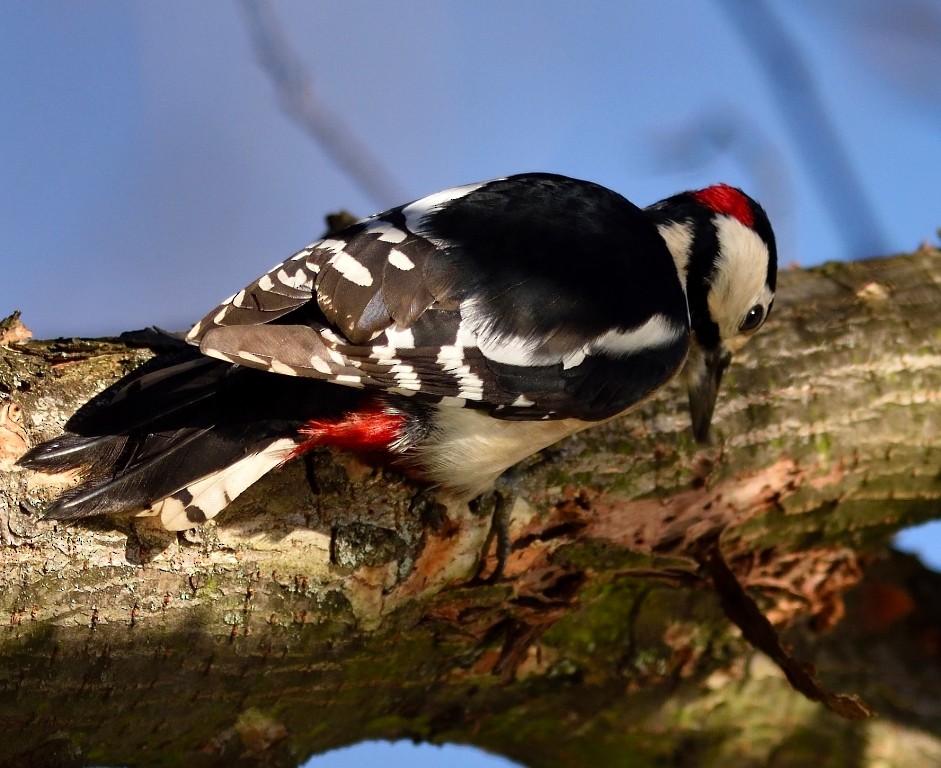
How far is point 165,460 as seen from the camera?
1670 mm

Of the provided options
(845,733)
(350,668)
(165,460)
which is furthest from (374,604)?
(845,733)

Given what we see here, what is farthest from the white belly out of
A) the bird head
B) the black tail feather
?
the bird head

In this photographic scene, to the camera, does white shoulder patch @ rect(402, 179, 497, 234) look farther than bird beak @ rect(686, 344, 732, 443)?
No

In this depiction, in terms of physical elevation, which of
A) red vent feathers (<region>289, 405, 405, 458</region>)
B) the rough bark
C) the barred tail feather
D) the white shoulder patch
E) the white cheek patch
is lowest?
the rough bark

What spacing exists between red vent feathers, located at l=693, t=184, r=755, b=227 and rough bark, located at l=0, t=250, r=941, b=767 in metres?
0.32


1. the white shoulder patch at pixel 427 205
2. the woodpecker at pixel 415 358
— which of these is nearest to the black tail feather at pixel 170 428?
the woodpecker at pixel 415 358

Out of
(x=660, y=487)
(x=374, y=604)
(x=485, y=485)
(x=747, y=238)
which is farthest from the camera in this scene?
(x=747, y=238)

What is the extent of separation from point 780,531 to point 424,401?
1.15 m

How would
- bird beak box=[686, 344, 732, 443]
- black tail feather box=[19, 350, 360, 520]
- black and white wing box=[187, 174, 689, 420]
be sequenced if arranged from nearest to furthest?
black tail feather box=[19, 350, 360, 520], black and white wing box=[187, 174, 689, 420], bird beak box=[686, 344, 732, 443]

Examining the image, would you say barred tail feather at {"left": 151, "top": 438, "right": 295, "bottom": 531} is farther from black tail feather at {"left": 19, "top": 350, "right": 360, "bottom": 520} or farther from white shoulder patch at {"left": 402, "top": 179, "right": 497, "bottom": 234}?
white shoulder patch at {"left": 402, "top": 179, "right": 497, "bottom": 234}

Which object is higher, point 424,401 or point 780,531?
point 424,401

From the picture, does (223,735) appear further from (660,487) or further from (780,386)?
(780,386)

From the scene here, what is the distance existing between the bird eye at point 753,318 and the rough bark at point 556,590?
0.11 m

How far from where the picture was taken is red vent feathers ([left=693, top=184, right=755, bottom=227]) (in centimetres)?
242
